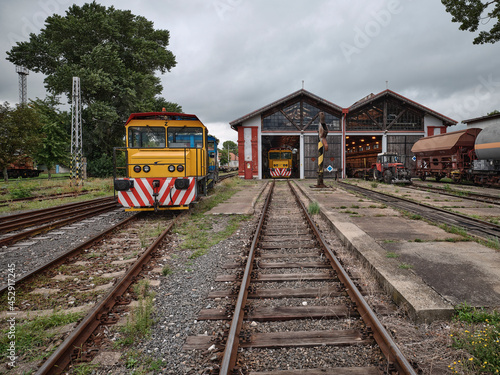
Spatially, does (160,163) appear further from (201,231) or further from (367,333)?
(367,333)

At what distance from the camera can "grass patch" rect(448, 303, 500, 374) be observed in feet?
6.62

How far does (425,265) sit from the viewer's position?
12.5 feet

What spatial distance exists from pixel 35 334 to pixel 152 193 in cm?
524

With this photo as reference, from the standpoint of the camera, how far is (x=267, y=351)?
2.34m

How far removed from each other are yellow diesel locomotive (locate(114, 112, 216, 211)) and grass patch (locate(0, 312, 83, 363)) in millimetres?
4808

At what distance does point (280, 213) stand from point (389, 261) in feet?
15.9

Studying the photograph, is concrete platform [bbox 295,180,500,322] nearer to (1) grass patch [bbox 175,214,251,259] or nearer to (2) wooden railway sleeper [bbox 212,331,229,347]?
(2) wooden railway sleeper [bbox 212,331,229,347]

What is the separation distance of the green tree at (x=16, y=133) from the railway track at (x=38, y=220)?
51.3 feet

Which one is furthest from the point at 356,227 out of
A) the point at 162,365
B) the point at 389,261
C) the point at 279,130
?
the point at 279,130

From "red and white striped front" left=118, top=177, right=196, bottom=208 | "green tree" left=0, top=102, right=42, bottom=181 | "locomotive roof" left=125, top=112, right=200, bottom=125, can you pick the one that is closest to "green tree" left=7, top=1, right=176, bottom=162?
"green tree" left=0, top=102, right=42, bottom=181

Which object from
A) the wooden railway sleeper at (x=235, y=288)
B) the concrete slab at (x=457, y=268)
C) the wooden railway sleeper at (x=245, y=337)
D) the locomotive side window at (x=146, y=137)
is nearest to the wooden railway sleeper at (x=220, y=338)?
the wooden railway sleeper at (x=245, y=337)

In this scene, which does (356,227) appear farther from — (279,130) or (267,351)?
(279,130)

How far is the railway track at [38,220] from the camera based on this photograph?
20.6 ft

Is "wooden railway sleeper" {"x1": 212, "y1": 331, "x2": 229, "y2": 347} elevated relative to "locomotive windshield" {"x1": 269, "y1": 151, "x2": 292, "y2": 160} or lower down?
lower down
